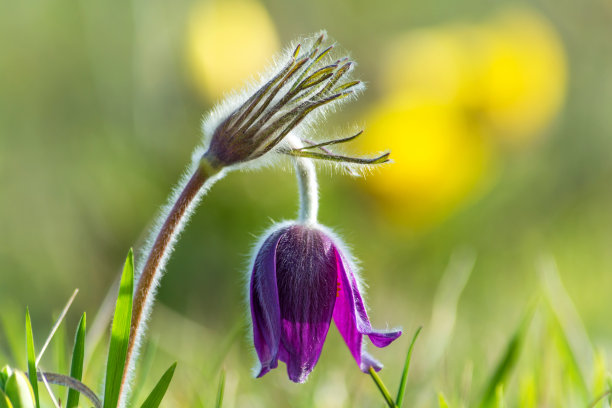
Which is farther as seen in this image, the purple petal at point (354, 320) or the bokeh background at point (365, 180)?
the bokeh background at point (365, 180)

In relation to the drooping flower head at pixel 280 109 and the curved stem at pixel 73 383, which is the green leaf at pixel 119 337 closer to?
the curved stem at pixel 73 383

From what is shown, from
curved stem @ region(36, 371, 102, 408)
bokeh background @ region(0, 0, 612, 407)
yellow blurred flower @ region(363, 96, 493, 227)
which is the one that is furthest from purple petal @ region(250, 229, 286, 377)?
yellow blurred flower @ region(363, 96, 493, 227)

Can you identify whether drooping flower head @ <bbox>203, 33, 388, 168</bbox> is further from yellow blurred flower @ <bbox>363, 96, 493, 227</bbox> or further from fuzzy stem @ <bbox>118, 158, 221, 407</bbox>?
yellow blurred flower @ <bbox>363, 96, 493, 227</bbox>

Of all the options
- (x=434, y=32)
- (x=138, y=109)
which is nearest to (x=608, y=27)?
(x=434, y=32)

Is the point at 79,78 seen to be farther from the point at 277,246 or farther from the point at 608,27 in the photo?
the point at 277,246

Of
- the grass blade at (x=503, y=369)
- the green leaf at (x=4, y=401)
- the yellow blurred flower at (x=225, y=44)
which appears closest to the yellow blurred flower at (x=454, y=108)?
the yellow blurred flower at (x=225, y=44)
